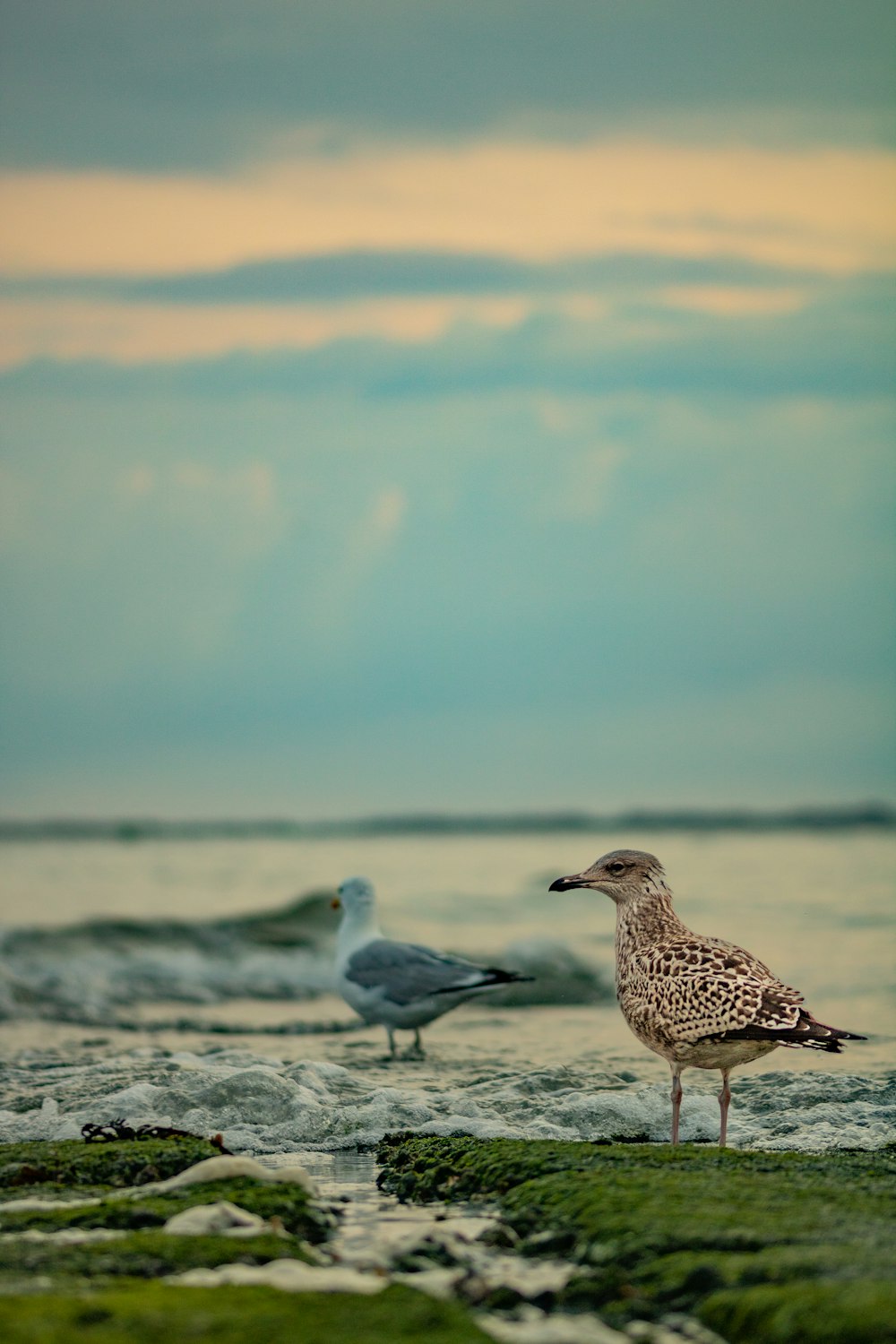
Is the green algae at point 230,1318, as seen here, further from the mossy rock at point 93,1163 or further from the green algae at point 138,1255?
the mossy rock at point 93,1163

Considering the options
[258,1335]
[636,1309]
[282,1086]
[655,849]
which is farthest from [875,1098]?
[655,849]

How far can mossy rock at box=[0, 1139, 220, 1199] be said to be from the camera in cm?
594

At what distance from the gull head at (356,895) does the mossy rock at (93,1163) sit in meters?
6.73

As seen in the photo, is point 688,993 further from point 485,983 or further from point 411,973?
point 411,973

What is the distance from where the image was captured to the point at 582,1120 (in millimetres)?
7992

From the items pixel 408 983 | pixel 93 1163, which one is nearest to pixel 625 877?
pixel 93 1163

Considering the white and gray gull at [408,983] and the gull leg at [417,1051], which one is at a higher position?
the white and gray gull at [408,983]

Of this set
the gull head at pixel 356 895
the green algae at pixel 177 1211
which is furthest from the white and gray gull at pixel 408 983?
the green algae at pixel 177 1211

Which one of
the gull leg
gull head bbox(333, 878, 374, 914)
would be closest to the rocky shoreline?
the gull leg

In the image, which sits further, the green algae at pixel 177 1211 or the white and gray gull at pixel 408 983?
the white and gray gull at pixel 408 983

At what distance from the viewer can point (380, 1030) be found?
13.9 metres

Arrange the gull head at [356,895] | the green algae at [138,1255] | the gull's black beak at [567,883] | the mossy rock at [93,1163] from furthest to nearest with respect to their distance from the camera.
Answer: the gull head at [356,895] < the gull's black beak at [567,883] < the mossy rock at [93,1163] < the green algae at [138,1255]

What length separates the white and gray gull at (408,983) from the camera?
1185 centimetres

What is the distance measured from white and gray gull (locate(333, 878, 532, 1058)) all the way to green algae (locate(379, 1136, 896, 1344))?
5230 millimetres
